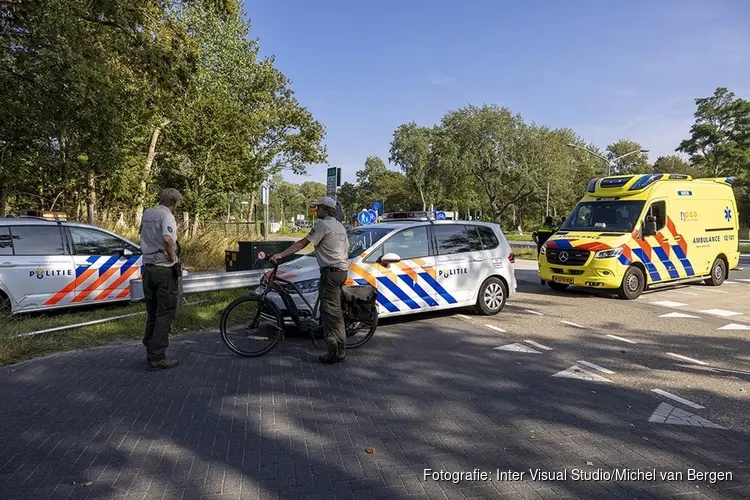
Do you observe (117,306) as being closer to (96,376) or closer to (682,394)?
(96,376)

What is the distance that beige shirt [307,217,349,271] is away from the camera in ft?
17.8

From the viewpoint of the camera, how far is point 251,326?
19.7 ft

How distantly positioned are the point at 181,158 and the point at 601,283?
54.6ft

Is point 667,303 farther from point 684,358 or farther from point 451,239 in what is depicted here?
point 451,239

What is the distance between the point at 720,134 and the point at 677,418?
6093cm

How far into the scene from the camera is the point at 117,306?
8.91 metres

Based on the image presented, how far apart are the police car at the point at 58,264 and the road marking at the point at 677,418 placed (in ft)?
26.9

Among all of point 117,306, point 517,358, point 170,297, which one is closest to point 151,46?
point 117,306

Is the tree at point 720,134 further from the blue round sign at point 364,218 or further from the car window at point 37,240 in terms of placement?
the car window at point 37,240

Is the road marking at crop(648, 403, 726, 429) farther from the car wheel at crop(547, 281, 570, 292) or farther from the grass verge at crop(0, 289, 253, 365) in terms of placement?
the car wheel at crop(547, 281, 570, 292)

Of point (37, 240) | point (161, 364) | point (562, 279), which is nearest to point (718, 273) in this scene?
point (562, 279)

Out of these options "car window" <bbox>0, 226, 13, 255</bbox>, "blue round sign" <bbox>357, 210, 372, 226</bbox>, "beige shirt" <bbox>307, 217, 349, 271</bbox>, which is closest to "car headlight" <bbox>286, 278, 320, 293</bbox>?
"beige shirt" <bbox>307, 217, 349, 271</bbox>

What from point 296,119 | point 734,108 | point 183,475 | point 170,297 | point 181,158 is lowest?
point 183,475

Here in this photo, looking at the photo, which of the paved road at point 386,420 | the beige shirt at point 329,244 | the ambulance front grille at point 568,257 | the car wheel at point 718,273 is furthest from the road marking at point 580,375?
the car wheel at point 718,273
